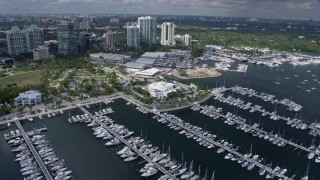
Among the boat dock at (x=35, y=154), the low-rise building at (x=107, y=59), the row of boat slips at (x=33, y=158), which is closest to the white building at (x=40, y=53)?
the low-rise building at (x=107, y=59)

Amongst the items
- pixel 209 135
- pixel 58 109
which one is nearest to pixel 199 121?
pixel 209 135

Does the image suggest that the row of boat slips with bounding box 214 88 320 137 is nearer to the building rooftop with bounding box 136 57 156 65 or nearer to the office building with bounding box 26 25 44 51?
the building rooftop with bounding box 136 57 156 65

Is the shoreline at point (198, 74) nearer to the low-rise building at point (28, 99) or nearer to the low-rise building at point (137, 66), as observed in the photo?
the low-rise building at point (137, 66)

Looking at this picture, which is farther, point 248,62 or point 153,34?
point 153,34

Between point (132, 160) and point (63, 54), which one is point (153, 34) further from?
point (132, 160)

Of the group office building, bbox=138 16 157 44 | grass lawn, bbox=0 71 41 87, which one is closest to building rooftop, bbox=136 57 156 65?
grass lawn, bbox=0 71 41 87

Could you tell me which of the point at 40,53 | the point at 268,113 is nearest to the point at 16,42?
the point at 40,53
